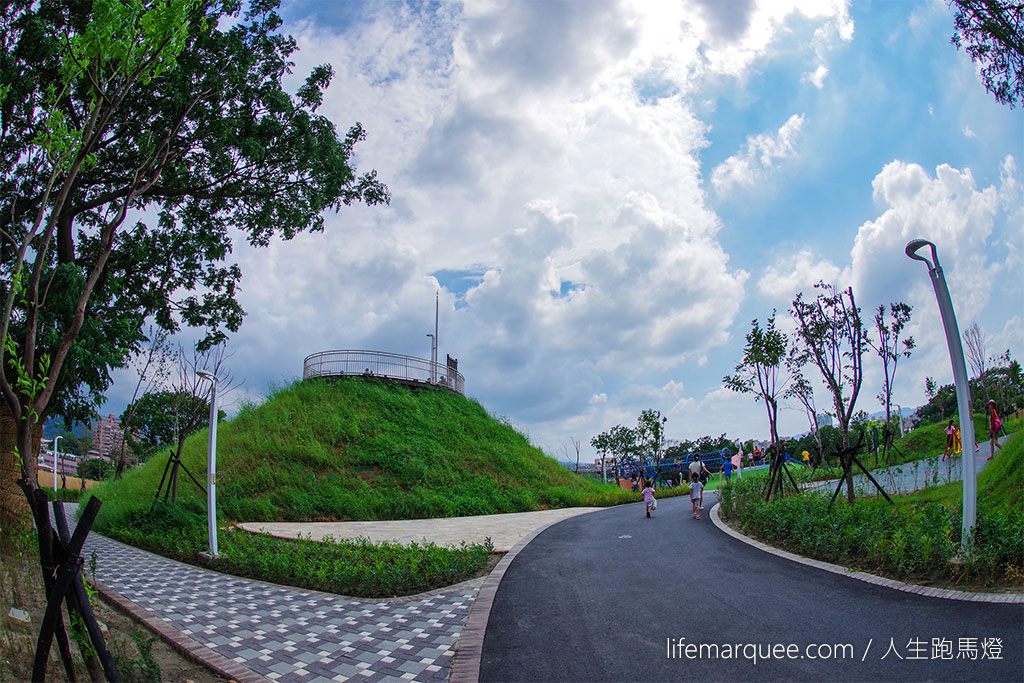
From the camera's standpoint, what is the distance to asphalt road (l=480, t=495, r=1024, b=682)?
4605 mm

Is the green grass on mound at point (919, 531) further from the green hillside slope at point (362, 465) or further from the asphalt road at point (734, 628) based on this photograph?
the green hillside slope at point (362, 465)

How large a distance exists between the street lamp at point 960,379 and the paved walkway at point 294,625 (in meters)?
5.91

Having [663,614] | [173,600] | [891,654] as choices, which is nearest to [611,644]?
[663,614]

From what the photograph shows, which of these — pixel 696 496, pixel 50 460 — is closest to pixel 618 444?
pixel 696 496

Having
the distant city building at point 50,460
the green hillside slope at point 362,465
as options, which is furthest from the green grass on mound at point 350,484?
the distant city building at point 50,460

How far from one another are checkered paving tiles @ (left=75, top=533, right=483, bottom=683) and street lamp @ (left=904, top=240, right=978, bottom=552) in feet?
19.4

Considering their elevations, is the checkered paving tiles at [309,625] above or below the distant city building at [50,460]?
below

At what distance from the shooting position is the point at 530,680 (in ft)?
15.3

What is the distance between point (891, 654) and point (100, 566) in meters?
12.0

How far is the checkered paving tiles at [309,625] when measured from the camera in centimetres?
512

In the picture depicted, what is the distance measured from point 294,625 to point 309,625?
0.57ft

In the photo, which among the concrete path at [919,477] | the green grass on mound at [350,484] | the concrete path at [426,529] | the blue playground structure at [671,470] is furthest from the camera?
the blue playground structure at [671,470]

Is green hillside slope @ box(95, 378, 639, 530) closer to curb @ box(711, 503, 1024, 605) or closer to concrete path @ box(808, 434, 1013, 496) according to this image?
concrete path @ box(808, 434, 1013, 496)

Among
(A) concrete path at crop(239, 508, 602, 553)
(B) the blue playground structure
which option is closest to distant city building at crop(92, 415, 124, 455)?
(A) concrete path at crop(239, 508, 602, 553)
